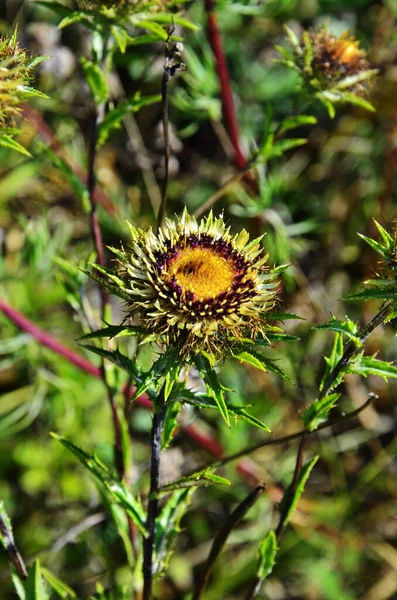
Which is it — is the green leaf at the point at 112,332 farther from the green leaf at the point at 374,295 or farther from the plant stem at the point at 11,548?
→ the plant stem at the point at 11,548

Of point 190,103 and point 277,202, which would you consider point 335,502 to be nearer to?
point 277,202

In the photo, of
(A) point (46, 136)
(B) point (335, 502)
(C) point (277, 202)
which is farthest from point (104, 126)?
(B) point (335, 502)

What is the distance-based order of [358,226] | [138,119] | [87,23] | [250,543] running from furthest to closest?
[138,119], [358,226], [250,543], [87,23]

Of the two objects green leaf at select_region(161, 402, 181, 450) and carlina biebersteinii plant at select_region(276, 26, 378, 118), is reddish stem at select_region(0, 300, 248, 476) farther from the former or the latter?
carlina biebersteinii plant at select_region(276, 26, 378, 118)

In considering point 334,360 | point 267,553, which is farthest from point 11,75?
point 267,553

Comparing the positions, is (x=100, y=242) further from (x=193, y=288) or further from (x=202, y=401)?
(x=202, y=401)

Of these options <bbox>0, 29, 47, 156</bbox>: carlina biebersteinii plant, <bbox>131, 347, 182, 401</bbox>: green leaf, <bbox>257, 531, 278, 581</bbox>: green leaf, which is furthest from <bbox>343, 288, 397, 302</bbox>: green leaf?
<bbox>0, 29, 47, 156</bbox>: carlina biebersteinii plant
